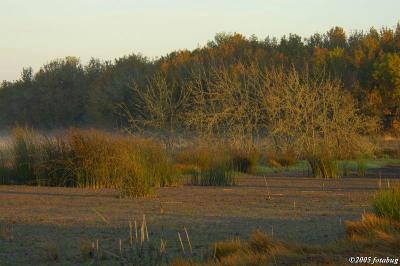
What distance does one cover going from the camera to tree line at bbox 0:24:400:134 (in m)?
39.4

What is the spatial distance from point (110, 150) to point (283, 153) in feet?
43.2

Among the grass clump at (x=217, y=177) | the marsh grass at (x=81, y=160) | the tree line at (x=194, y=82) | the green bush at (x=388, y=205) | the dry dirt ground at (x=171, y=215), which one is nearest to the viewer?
the dry dirt ground at (x=171, y=215)

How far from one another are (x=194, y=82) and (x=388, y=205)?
35.5 m

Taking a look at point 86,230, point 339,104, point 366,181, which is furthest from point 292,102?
point 86,230

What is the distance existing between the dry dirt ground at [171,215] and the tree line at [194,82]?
48.7 ft

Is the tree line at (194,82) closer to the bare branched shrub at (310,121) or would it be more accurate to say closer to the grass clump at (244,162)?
the bare branched shrub at (310,121)

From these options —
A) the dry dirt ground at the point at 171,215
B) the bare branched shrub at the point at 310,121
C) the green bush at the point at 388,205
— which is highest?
the bare branched shrub at the point at 310,121

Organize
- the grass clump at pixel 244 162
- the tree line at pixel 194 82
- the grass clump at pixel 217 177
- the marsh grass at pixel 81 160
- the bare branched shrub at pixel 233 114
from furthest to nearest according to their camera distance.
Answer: the tree line at pixel 194 82
the bare branched shrub at pixel 233 114
the grass clump at pixel 244 162
the grass clump at pixel 217 177
the marsh grass at pixel 81 160

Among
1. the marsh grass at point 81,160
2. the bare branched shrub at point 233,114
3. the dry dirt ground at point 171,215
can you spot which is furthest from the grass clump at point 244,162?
the dry dirt ground at point 171,215

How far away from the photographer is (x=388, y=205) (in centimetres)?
1245

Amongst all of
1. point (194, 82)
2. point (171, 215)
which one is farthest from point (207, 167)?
point (194, 82)

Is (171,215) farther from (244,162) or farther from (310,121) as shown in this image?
(310,121)

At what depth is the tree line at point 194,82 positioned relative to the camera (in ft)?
129

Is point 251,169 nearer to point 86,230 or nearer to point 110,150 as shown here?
point 110,150
